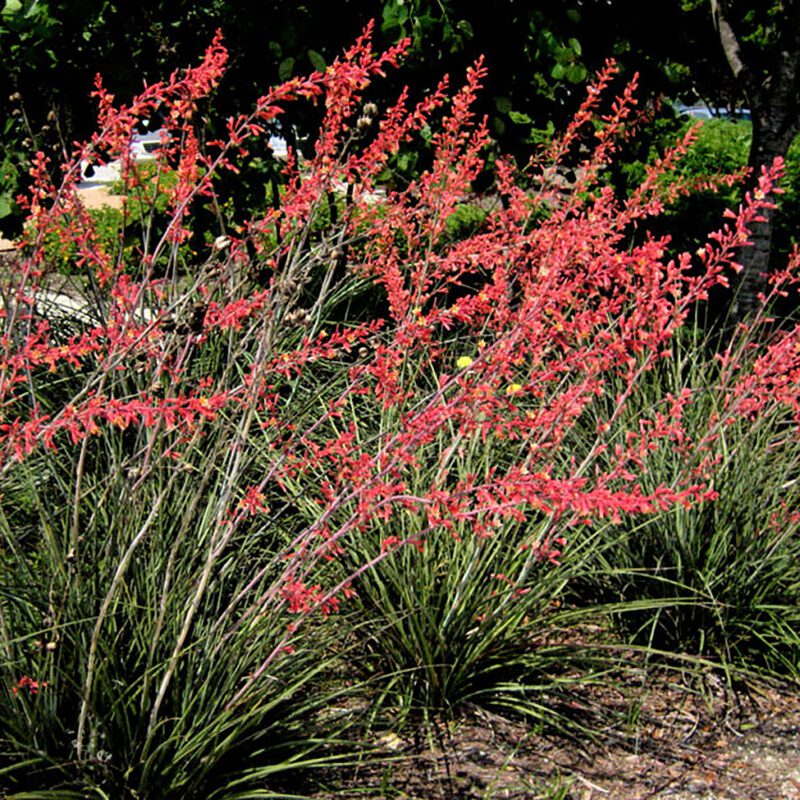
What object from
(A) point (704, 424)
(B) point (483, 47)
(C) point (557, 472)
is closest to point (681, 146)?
(A) point (704, 424)

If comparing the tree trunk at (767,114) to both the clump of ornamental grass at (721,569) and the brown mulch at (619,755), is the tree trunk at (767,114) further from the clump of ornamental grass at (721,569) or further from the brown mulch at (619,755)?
the brown mulch at (619,755)

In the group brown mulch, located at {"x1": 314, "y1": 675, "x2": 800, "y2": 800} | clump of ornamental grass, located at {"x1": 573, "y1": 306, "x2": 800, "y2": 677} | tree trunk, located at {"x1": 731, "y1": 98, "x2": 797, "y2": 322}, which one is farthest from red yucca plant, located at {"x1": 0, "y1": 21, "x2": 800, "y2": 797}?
tree trunk, located at {"x1": 731, "y1": 98, "x2": 797, "y2": 322}

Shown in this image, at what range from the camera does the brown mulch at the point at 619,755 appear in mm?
2738

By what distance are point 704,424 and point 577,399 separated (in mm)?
1185

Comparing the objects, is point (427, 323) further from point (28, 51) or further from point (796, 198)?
point (796, 198)

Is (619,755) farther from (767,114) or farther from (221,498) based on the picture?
(767,114)

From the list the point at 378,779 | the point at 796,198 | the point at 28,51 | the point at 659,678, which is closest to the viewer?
the point at 378,779

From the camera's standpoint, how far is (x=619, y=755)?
295cm

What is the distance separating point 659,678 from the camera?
3330 mm

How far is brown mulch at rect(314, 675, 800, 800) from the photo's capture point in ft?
8.98

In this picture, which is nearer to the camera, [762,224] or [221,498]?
[221,498]

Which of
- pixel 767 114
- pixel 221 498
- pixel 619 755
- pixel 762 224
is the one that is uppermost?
pixel 221 498

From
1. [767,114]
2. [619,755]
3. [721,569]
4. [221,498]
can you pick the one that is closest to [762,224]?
[767,114]

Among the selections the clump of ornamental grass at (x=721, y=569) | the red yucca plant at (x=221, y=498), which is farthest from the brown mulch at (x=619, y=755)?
the red yucca plant at (x=221, y=498)
